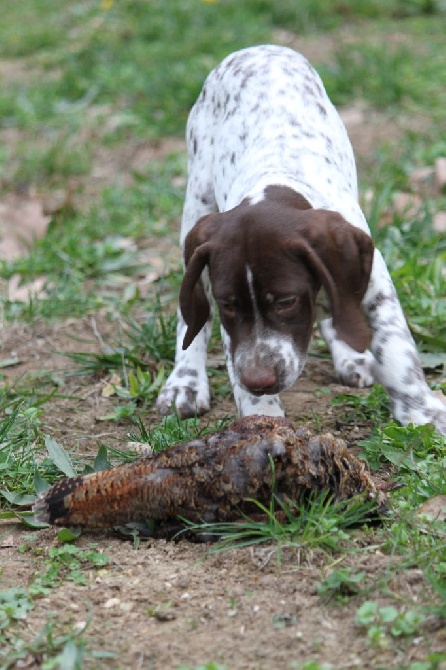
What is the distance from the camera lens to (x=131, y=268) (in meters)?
6.74

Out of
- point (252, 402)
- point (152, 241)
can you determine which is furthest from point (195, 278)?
point (152, 241)

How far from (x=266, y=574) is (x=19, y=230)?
4.41m

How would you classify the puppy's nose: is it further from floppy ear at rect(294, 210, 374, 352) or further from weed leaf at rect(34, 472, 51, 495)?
weed leaf at rect(34, 472, 51, 495)

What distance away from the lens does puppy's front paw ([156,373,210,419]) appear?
16.5 feet

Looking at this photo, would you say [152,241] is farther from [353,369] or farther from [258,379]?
[258,379]

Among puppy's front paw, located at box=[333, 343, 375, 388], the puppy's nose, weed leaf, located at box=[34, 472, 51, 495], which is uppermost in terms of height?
the puppy's nose

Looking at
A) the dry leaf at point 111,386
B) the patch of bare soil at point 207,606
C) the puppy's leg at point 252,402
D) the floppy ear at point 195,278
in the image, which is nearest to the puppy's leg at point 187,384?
the dry leaf at point 111,386

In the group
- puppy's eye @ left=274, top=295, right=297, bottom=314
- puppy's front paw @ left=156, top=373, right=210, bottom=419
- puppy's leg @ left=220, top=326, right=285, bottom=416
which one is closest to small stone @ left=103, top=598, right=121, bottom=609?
puppy's leg @ left=220, top=326, right=285, bottom=416

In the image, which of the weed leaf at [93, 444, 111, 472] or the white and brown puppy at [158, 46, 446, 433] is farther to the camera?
the white and brown puppy at [158, 46, 446, 433]

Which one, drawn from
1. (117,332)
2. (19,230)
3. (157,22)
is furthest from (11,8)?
(117,332)

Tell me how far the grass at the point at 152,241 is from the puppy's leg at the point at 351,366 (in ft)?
0.92

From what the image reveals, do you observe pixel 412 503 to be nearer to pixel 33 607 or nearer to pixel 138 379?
pixel 33 607

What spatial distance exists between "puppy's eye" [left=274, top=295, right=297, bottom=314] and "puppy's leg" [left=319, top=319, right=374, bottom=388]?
0.98m

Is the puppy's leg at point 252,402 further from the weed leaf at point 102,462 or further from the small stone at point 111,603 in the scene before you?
the small stone at point 111,603
